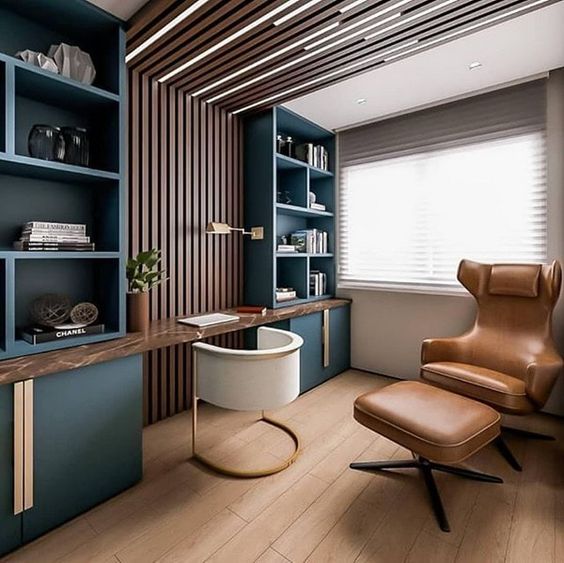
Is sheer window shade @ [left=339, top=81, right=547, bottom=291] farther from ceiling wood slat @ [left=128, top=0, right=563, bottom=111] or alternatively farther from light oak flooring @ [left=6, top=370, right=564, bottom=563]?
light oak flooring @ [left=6, top=370, right=564, bottom=563]

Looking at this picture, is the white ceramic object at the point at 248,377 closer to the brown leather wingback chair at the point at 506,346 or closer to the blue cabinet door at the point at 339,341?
the brown leather wingback chair at the point at 506,346

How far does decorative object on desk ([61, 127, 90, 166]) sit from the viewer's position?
6.32 ft

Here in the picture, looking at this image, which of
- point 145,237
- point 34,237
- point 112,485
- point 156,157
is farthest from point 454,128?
point 112,485

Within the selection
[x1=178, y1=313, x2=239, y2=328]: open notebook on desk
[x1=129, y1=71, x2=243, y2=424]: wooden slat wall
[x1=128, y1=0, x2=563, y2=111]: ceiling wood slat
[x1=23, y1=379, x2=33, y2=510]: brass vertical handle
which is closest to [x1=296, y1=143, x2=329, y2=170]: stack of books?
[x1=129, y1=71, x2=243, y2=424]: wooden slat wall

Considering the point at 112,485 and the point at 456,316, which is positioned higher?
the point at 456,316

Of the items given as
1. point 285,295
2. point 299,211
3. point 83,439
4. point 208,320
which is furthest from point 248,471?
point 299,211

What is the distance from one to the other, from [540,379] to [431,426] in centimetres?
90

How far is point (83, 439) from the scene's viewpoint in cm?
167

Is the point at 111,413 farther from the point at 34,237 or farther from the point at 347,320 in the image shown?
the point at 347,320

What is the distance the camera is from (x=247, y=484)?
1932 mm

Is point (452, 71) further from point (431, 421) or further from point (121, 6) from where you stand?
point (431, 421)

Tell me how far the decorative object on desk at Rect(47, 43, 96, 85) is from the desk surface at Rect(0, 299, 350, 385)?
1.44m

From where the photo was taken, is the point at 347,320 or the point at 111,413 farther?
the point at 347,320

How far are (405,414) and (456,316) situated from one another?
68.5 inches
